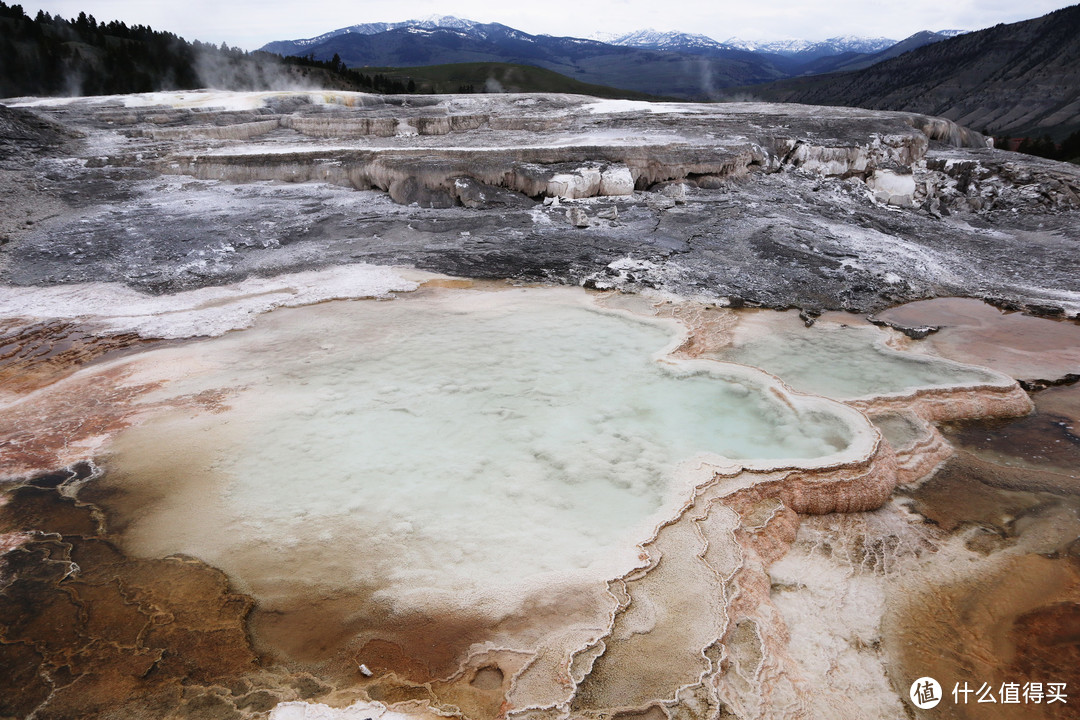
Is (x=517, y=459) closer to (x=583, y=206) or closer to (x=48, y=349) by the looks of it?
(x=48, y=349)

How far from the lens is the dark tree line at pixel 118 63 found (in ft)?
78.2

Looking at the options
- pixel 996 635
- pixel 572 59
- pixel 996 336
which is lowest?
pixel 996 635

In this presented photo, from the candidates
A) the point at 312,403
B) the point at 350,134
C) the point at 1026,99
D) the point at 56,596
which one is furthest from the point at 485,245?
the point at 1026,99

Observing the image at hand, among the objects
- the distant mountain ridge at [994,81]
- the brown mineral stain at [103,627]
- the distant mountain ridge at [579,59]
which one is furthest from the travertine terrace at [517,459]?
the distant mountain ridge at [579,59]

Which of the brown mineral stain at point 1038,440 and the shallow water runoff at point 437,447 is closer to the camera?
the shallow water runoff at point 437,447

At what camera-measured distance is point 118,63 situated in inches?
1018

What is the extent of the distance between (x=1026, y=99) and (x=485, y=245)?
57489 mm

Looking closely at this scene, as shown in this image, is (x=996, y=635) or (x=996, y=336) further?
(x=996, y=336)

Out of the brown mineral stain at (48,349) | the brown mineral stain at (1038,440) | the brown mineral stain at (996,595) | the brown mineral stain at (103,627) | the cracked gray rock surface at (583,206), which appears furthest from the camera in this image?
the cracked gray rock surface at (583,206)

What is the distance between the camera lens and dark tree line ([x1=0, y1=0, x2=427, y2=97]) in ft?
78.2

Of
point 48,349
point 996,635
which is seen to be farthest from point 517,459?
point 48,349

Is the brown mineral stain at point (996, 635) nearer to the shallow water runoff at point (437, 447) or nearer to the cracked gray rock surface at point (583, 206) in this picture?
the shallow water runoff at point (437, 447)

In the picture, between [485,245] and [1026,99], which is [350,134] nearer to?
[485,245]

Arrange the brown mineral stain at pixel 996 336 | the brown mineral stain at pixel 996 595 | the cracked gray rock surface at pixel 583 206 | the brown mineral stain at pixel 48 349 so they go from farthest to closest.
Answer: the cracked gray rock surface at pixel 583 206 < the brown mineral stain at pixel 996 336 < the brown mineral stain at pixel 48 349 < the brown mineral stain at pixel 996 595
